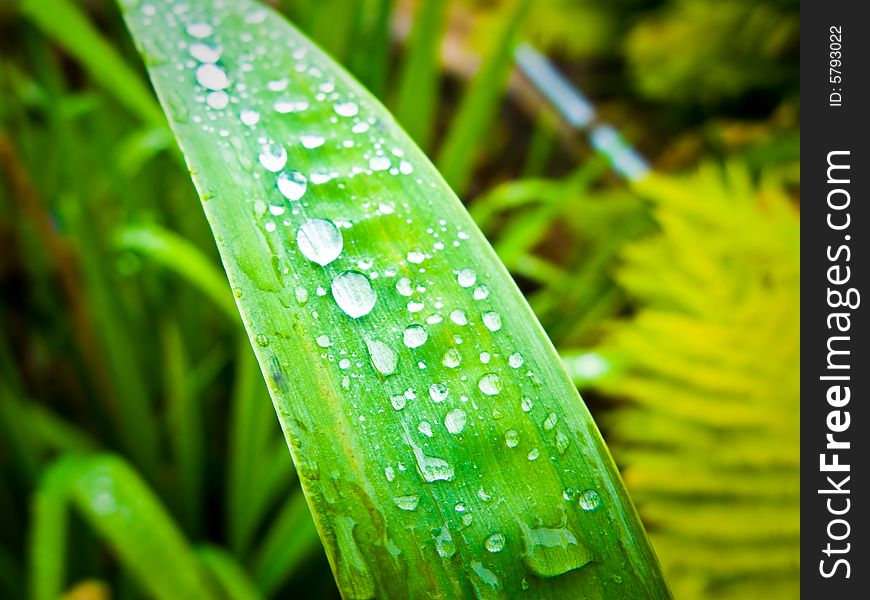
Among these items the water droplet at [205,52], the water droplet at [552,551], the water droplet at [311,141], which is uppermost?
the water droplet at [205,52]

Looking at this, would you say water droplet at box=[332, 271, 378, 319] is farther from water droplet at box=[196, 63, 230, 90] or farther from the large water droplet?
water droplet at box=[196, 63, 230, 90]

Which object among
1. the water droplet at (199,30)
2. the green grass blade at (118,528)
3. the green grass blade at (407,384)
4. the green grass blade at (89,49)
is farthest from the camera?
the green grass blade at (89,49)

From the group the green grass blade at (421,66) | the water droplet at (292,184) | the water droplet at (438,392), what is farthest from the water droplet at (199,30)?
the green grass blade at (421,66)

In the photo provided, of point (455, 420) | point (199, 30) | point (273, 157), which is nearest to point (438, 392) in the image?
point (455, 420)

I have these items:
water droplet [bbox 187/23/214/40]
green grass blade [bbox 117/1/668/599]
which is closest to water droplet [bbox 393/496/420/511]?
green grass blade [bbox 117/1/668/599]

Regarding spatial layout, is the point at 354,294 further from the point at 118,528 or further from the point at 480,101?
the point at 480,101

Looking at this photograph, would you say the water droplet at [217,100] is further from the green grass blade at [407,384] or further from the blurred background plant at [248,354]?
the blurred background plant at [248,354]
